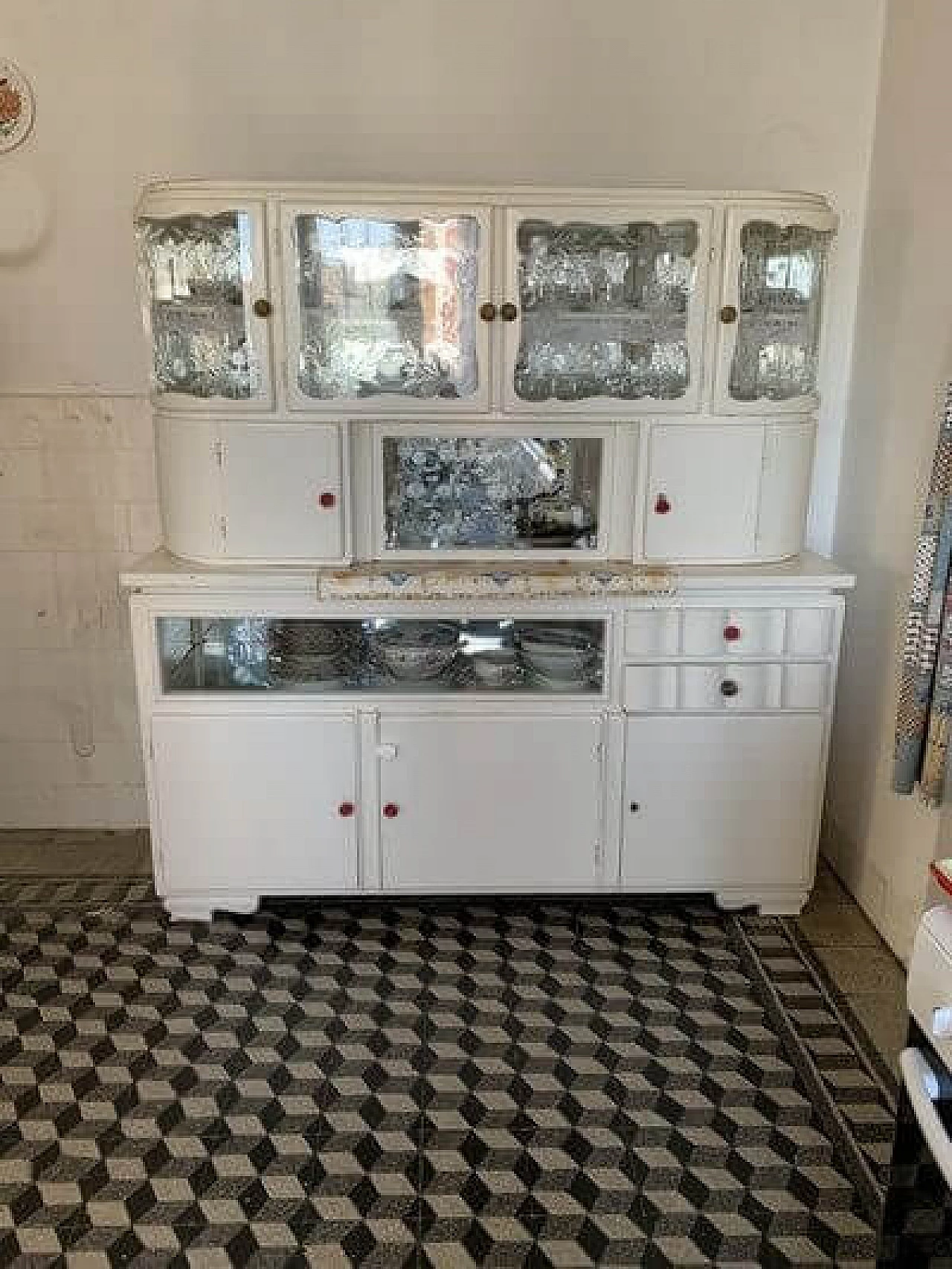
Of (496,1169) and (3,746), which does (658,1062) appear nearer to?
(496,1169)

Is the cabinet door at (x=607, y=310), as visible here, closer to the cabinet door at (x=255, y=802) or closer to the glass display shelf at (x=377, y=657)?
the glass display shelf at (x=377, y=657)

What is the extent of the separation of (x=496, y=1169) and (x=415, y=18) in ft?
8.70

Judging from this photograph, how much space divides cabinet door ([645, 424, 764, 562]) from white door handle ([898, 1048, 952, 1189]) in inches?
62.6

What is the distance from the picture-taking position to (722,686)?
8.68ft

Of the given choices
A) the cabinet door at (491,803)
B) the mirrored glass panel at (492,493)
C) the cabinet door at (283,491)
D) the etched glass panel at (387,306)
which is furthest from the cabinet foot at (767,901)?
the etched glass panel at (387,306)

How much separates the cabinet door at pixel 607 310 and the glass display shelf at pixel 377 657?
22.4 inches

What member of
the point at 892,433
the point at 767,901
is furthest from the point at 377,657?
the point at 892,433

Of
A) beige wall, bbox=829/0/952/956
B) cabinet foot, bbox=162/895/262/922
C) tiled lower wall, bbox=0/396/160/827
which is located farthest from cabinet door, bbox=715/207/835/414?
cabinet foot, bbox=162/895/262/922

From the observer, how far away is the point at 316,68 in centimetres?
276

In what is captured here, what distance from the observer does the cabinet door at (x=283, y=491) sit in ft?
8.39

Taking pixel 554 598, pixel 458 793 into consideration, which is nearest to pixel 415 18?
pixel 554 598

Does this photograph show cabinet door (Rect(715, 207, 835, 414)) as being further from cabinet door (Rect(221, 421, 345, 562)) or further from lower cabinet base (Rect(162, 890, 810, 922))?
lower cabinet base (Rect(162, 890, 810, 922))

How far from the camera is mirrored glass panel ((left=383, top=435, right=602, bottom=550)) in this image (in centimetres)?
275

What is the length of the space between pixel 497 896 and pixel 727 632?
3.06ft
